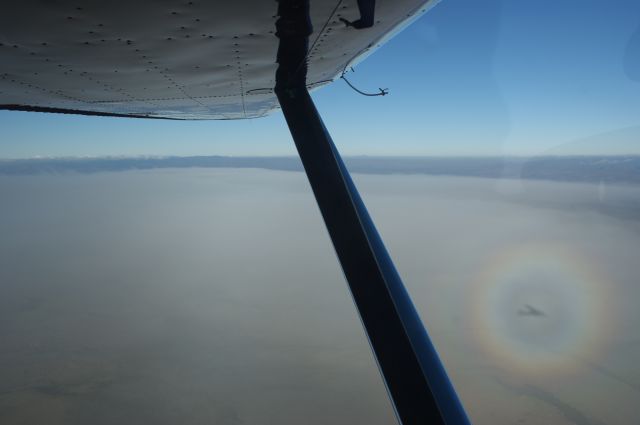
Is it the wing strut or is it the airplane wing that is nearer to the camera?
the airplane wing

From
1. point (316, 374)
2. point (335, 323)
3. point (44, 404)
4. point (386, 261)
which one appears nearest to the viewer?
point (386, 261)

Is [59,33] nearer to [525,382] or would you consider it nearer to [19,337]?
[525,382]

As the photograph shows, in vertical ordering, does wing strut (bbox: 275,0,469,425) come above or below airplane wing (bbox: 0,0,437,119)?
below

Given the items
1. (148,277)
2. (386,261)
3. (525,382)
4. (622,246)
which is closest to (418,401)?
(386,261)

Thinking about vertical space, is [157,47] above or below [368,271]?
above
